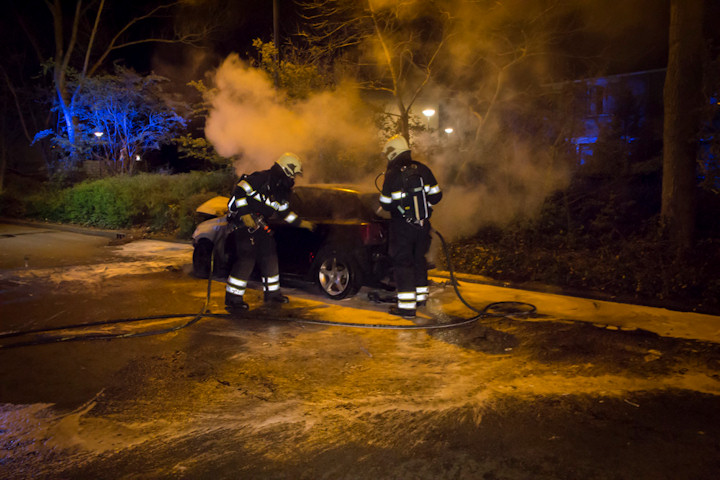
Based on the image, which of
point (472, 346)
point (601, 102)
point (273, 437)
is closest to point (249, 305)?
point (472, 346)

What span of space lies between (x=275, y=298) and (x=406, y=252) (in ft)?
6.23

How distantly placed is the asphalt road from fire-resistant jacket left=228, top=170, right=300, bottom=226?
1212mm

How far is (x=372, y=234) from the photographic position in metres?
6.71

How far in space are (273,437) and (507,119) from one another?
10640mm

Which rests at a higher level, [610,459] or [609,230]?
[609,230]

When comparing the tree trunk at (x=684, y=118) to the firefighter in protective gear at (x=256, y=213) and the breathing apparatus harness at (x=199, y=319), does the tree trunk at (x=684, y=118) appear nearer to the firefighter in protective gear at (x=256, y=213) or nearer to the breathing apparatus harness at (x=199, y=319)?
the breathing apparatus harness at (x=199, y=319)

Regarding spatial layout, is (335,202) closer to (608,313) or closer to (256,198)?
(256,198)

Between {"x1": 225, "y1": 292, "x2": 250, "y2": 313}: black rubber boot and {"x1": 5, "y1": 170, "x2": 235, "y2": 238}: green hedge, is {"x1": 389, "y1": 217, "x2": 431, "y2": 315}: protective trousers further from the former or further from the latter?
{"x1": 5, "y1": 170, "x2": 235, "y2": 238}: green hedge

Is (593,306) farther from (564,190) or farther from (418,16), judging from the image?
(418,16)

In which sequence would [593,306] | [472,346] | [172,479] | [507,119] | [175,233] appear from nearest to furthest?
[172,479], [472,346], [593,306], [507,119], [175,233]

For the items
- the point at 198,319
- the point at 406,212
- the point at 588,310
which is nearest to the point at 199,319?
the point at 198,319

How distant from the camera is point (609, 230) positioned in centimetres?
999

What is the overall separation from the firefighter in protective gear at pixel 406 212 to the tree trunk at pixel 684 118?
13.4 feet

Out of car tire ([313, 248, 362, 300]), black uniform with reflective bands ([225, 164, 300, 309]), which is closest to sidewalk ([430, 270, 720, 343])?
car tire ([313, 248, 362, 300])
